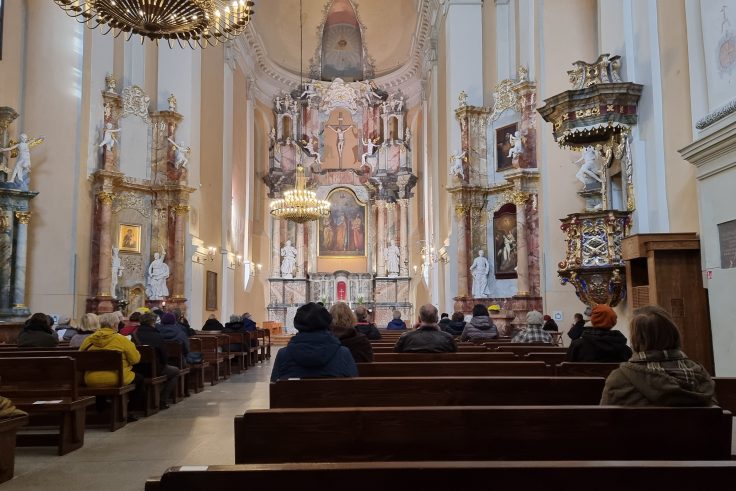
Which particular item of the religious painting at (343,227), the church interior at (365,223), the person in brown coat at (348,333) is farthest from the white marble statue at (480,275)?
the person in brown coat at (348,333)

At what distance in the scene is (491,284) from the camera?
16781mm

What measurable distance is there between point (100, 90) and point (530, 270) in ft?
37.0

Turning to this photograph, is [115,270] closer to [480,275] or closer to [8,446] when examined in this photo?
[480,275]

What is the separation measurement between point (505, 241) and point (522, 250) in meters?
1.37

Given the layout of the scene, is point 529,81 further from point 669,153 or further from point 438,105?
point 669,153

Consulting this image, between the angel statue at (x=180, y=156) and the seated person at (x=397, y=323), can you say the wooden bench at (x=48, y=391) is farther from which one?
the angel statue at (x=180, y=156)

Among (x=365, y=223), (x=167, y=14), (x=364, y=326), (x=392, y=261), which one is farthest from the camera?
(x=365, y=223)

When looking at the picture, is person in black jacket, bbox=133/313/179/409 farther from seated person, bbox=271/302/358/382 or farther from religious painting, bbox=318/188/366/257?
religious painting, bbox=318/188/366/257

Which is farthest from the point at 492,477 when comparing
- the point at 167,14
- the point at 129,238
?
the point at 129,238

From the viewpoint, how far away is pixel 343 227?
27500 mm

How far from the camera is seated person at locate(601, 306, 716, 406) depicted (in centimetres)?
266

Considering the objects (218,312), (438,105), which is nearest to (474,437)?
(218,312)

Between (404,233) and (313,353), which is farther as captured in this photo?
(404,233)

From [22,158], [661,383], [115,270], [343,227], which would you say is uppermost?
[343,227]
